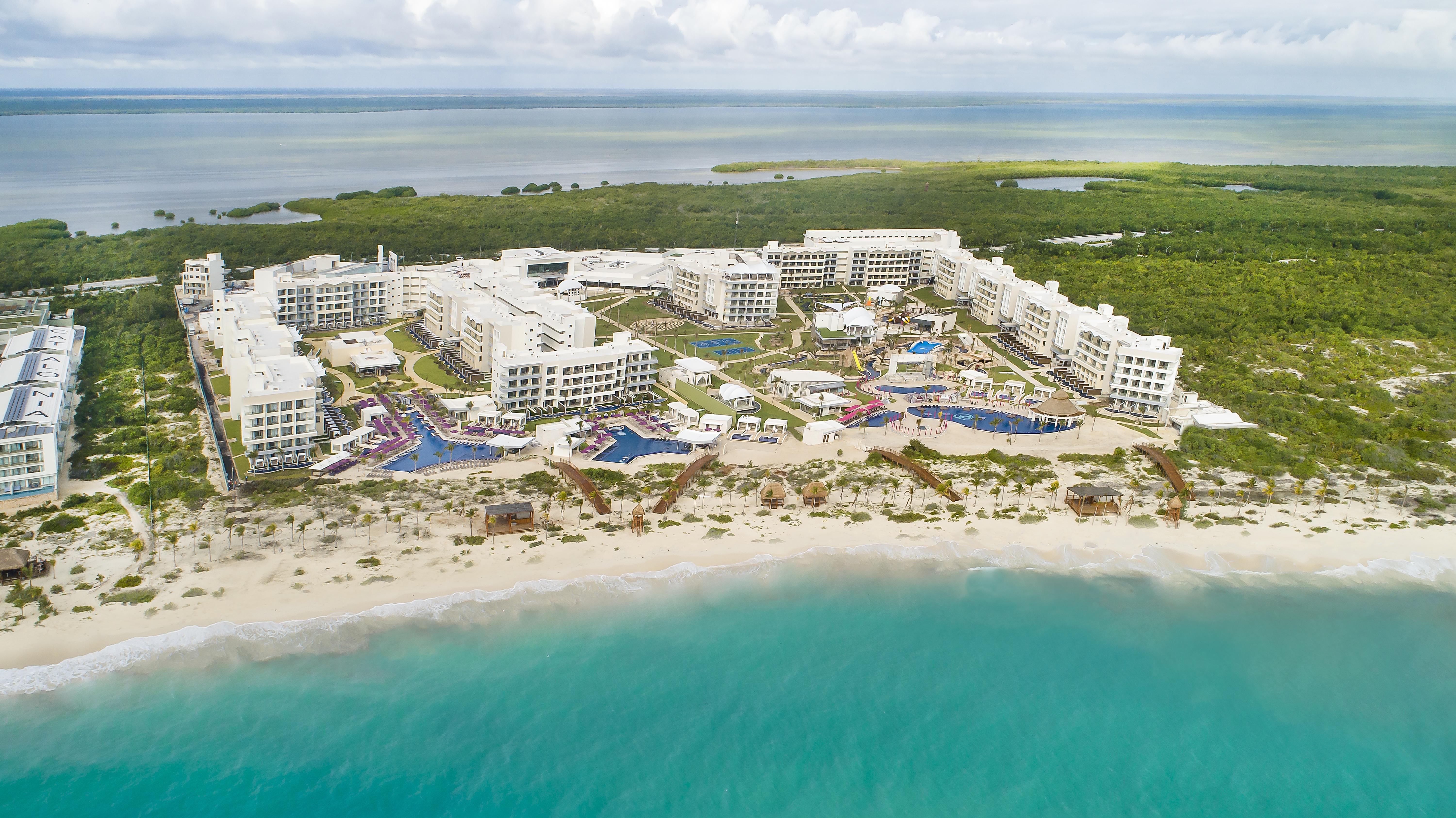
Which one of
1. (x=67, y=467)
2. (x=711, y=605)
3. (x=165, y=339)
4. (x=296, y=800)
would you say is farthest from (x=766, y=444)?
(x=165, y=339)

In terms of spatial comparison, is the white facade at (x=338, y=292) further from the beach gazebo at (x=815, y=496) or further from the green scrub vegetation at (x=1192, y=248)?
the beach gazebo at (x=815, y=496)

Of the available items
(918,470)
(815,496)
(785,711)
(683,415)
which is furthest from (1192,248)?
(785,711)

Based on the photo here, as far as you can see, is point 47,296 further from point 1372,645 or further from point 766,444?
point 1372,645

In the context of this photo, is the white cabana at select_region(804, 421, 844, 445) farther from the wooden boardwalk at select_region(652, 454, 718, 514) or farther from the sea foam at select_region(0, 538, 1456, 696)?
the sea foam at select_region(0, 538, 1456, 696)

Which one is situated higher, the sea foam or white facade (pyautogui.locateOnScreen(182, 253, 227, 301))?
white facade (pyautogui.locateOnScreen(182, 253, 227, 301))

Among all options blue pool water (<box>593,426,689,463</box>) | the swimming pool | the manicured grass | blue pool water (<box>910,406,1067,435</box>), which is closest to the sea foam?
blue pool water (<box>593,426,689,463</box>)
